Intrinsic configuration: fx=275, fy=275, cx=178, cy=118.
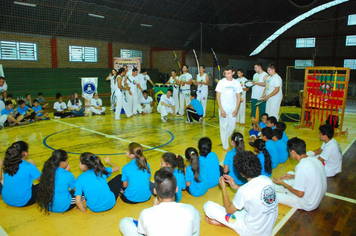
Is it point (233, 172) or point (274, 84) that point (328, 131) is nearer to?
point (233, 172)

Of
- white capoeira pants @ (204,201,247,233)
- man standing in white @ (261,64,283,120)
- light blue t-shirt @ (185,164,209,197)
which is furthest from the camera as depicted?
man standing in white @ (261,64,283,120)

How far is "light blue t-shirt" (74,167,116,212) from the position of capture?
11.8 feet

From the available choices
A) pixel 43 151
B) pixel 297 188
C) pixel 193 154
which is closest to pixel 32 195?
pixel 193 154

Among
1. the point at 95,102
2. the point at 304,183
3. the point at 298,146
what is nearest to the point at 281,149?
the point at 298,146

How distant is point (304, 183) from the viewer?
12.0ft

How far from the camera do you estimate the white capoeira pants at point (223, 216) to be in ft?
10.7

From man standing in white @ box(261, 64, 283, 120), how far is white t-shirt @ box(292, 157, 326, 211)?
4.47m

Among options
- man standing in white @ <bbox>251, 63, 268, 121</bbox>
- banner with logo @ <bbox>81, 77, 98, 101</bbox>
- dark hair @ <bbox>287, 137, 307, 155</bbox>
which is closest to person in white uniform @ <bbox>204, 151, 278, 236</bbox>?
dark hair @ <bbox>287, 137, 307, 155</bbox>

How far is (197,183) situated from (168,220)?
6.64 feet

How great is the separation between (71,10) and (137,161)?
53.3 feet

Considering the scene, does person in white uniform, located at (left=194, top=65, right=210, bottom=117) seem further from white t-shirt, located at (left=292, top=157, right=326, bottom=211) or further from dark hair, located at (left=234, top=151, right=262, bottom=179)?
dark hair, located at (left=234, top=151, right=262, bottom=179)

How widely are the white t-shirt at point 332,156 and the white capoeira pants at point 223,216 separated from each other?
2470 millimetres

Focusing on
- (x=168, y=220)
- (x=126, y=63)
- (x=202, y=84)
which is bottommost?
(x=168, y=220)

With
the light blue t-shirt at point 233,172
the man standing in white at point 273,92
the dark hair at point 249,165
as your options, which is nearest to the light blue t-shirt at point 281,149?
the light blue t-shirt at point 233,172
